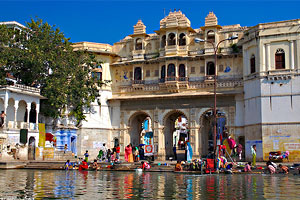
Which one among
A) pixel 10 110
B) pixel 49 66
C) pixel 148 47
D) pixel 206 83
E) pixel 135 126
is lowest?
pixel 135 126

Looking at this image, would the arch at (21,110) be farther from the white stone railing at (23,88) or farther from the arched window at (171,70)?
the arched window at (171,70)

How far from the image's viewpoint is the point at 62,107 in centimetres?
3509

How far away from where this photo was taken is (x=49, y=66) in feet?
112

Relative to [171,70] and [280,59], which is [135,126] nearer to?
[171,70]

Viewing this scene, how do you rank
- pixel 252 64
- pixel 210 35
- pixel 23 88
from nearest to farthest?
pixel 23 88 < pixel 252 64 < pixel 210 35

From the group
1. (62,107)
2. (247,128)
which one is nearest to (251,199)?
(247,128)

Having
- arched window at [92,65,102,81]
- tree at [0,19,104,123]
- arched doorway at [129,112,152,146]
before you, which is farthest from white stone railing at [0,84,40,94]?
arched doorway at [129,112,152,146]

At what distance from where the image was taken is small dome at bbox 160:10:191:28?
38.1 m

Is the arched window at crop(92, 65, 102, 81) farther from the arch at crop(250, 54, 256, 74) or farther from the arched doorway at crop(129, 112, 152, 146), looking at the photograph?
the arch at crop(250, 54, 256, 74)

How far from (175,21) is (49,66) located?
1214 cm

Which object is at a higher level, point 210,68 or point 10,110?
point 210,68

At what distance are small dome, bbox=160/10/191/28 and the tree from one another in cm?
755

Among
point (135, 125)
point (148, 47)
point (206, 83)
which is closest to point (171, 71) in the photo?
point (206, 83)

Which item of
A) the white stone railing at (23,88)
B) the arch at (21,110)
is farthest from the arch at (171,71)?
the arch at (21,110)
